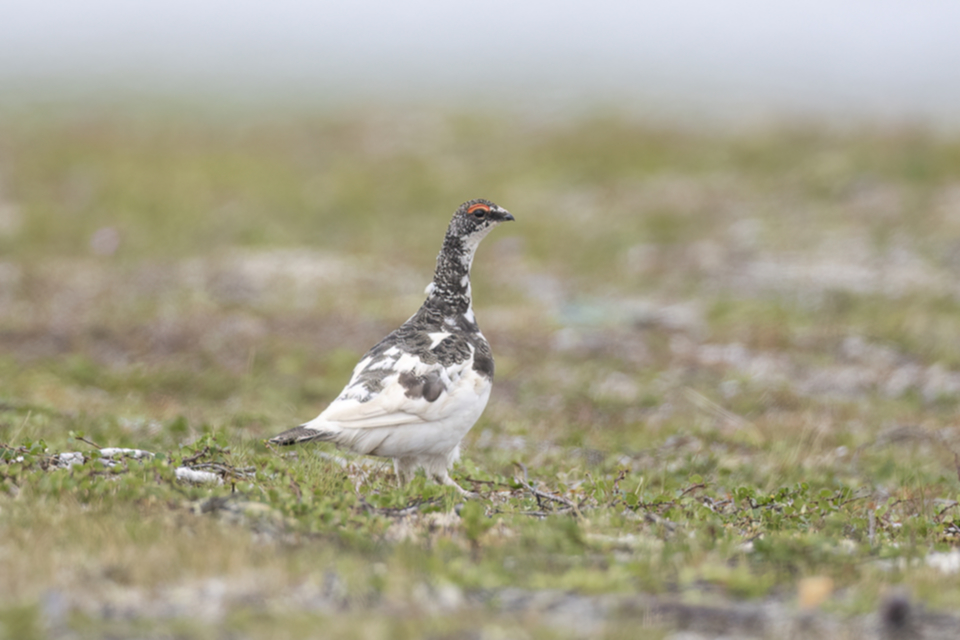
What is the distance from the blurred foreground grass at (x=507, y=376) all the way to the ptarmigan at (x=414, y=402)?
0.32 m

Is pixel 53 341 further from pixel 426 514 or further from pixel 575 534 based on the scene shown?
pixel 575 534

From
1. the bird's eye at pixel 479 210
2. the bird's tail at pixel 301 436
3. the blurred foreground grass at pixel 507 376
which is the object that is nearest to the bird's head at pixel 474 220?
the bird's eye at pixel 479 210

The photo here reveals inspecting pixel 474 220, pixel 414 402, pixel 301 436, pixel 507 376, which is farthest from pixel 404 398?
pixel 507 376

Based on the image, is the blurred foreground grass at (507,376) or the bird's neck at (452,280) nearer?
the blurred foreground grass at (507,376)

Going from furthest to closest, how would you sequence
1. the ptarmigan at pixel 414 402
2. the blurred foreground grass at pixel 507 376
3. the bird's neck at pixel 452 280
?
the bird's neck at pixel 452 280 → the ptarmigan at pixel 414 402 → the blurred foreground grass at pixel 507 376

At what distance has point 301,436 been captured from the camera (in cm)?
588

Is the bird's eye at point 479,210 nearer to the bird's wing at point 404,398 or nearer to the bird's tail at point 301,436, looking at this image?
the bird's wing at point 404,398

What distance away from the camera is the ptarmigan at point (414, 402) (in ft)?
19.7

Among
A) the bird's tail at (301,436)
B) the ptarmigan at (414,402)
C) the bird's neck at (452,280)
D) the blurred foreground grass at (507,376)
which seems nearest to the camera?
the blurred foreground grass at (507,376)

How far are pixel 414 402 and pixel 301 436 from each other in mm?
Result: 750

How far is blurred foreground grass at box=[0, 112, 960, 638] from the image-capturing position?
4.28 meters

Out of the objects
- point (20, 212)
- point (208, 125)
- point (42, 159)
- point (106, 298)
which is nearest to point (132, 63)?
point (208, 125)

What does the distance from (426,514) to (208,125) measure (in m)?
34.4

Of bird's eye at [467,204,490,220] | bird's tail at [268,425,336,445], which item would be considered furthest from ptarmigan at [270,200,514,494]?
bird's eye at [467,204,490,220]
